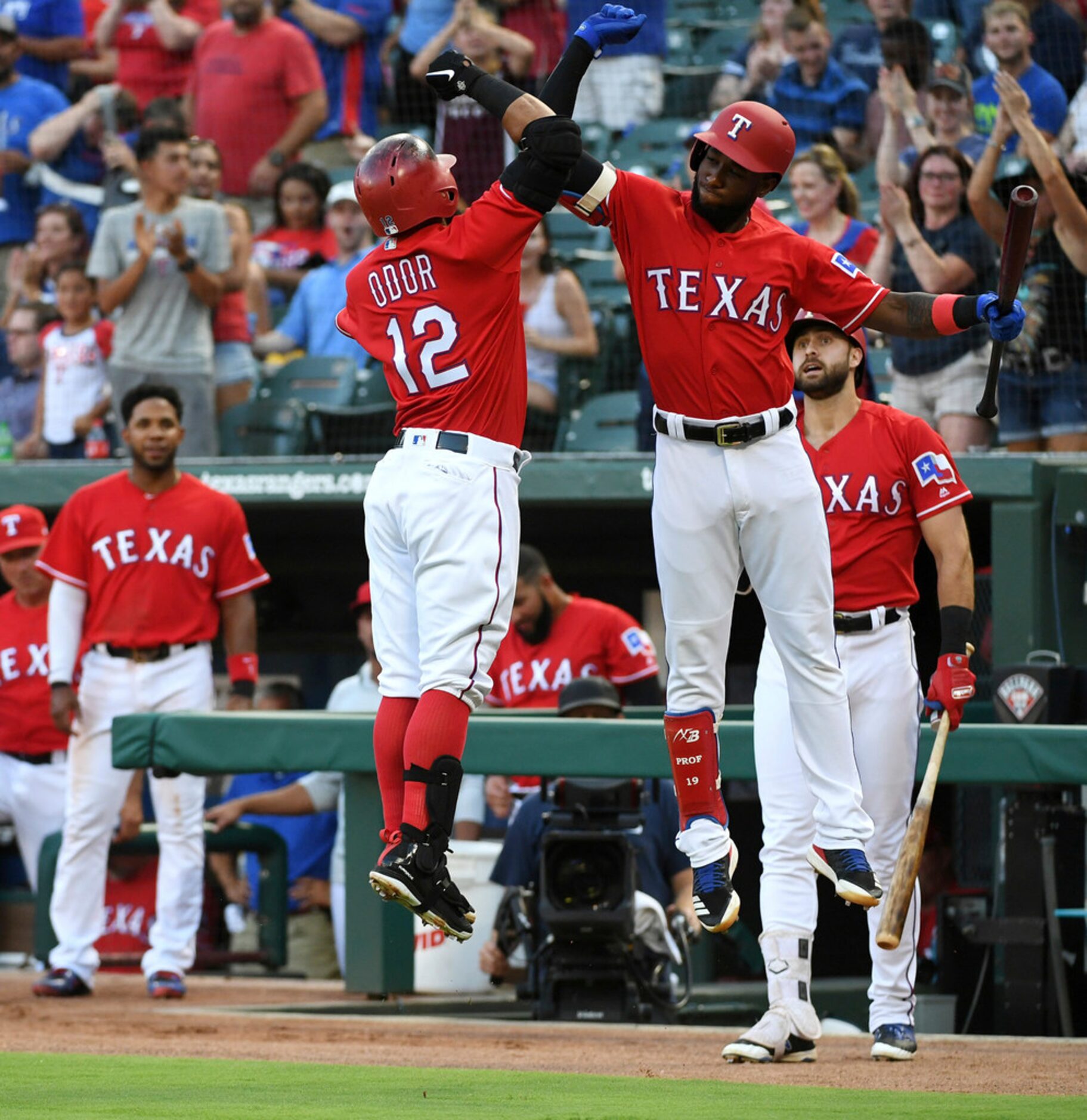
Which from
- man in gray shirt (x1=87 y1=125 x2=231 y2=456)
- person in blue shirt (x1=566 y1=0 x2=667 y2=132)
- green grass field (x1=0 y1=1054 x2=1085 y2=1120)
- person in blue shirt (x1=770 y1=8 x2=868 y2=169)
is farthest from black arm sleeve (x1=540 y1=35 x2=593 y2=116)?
person in blue shirt (x1=566 y1=0 x2=667 y2=132)

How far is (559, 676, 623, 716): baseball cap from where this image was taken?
7.42 metres

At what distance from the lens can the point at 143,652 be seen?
25.7 feet

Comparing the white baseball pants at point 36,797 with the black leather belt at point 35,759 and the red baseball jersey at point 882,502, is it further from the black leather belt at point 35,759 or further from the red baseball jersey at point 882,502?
the red baseball jersey at point 882,502

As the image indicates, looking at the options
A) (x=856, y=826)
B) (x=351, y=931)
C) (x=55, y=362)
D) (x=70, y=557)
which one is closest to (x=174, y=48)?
(x=55, y=362)

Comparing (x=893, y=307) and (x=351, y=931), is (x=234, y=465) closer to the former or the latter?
(x=351, y=931)

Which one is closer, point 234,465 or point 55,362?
point 234,465

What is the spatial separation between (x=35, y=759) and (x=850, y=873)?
5302 millimetres

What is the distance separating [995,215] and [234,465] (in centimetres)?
A: 389

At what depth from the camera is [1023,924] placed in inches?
281

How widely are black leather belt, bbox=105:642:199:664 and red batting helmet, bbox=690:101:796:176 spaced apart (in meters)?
3.78

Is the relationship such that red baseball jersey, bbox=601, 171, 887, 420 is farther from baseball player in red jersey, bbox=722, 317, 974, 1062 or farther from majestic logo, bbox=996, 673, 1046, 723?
majestic logo, bbox=996, 673, 1046, 723

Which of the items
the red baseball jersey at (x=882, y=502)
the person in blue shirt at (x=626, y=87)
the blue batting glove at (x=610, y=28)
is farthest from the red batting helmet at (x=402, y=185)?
the person in blue shirt at (x=626, y=87)

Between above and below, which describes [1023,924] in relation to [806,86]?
below

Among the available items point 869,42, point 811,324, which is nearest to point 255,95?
point 869,42
